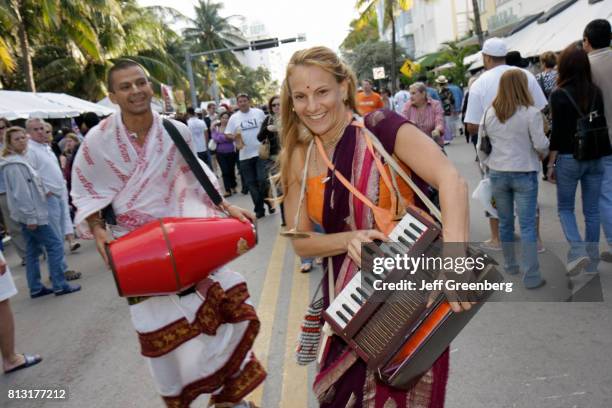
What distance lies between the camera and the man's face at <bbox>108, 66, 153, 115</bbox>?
316cm

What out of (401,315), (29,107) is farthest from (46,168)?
(29,107)

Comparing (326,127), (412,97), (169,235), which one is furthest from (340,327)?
(412,97)

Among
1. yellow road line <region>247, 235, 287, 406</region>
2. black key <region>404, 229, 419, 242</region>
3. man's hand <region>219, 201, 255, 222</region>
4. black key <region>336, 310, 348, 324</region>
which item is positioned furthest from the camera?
yellow road line <region>247, 235, 287, 406</region>

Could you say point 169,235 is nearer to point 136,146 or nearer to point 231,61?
point 136,146

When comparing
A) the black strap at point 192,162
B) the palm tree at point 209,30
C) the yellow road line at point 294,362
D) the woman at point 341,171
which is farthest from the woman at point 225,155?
the palm tree at point 209,30

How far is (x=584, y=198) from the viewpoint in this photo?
4645mm

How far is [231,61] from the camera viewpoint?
56.5m

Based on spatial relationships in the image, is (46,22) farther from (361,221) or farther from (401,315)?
(401,315)

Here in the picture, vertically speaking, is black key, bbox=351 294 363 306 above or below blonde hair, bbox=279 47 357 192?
below

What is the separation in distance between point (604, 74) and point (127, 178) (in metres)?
3.65

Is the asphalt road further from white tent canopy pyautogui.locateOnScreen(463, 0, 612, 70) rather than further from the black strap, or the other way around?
white tent canopy pyautogui.locateOnScreen(463, 0, 612, 70)

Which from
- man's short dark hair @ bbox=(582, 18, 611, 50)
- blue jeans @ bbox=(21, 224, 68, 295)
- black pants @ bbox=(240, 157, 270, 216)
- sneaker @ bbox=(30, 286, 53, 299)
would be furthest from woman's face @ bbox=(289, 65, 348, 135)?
black pants @ bbox=(240, 157, 270, 216)

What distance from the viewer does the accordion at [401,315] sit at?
1.64m

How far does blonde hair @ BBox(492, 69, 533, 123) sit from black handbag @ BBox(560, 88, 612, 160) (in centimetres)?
30
